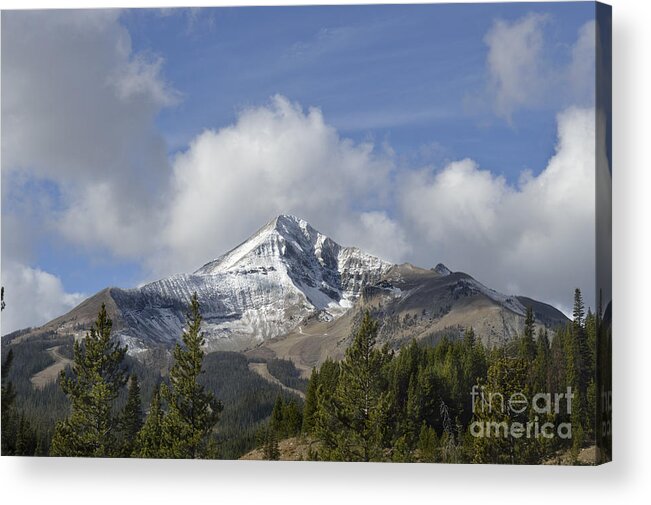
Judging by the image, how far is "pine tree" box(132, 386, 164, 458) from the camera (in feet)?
90.2

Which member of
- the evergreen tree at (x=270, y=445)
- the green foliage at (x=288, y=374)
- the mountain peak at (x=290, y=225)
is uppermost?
the mountain peak at (x=290, y=225)

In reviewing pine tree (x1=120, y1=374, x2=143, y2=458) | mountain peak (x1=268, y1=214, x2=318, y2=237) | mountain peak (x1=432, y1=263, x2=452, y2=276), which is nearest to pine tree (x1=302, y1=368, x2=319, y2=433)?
mountain peak (x1=268, y1=214, x2=318, y2=237)

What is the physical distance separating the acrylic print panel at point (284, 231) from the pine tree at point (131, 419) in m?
0.05

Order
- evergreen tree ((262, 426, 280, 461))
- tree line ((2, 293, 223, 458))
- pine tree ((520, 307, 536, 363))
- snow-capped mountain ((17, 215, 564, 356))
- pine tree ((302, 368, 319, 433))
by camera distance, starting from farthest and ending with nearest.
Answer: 1. tree line ((2, 293, 223, 458))
2. snow-capped mountain ((17, 215, 564, 356))
3. pine tree ((302, 368, 319, 433))
4. evergreen tree ((262, 426, 280, 461))
5. pine tree ((520, 307, 536, 363))

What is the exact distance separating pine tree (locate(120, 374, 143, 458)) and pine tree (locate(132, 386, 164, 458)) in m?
0.14

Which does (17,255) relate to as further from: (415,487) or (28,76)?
(415,487)

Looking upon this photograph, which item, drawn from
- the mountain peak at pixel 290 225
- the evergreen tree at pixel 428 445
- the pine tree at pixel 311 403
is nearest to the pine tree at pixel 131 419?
the pine tree at pixel 311 403

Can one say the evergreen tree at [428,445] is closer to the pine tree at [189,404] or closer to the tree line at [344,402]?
the tree line at [344,402]

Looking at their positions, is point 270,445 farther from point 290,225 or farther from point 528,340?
point 528,340

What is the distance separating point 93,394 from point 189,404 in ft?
8.06

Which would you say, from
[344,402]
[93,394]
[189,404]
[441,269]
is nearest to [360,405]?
[344,402]

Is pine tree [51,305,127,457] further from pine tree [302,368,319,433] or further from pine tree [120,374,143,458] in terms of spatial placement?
pine tree [302,368,319,433]

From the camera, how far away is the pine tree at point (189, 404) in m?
27.6

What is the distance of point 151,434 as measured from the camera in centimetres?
2773
